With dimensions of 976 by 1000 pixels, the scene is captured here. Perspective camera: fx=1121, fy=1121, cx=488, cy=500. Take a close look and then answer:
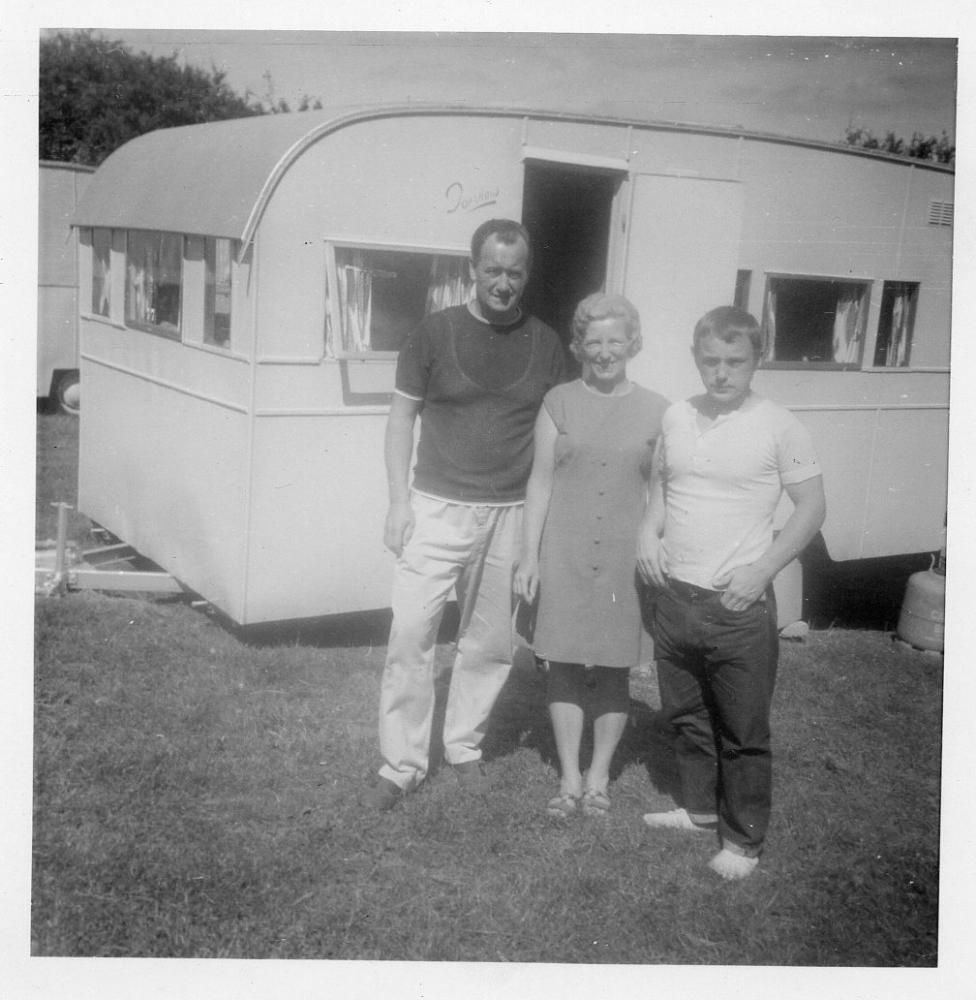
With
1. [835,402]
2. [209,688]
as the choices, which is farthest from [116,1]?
[835,402]

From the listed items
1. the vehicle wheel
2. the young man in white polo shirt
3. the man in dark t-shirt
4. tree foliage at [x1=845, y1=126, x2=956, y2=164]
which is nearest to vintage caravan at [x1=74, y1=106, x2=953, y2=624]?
tree foliage at [x1=845, y1=126, x2=956, y2=164]

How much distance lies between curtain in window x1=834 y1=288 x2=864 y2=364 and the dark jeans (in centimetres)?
331

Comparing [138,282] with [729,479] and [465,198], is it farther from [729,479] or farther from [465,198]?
[729,479]

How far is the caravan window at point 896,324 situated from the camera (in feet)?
21.1

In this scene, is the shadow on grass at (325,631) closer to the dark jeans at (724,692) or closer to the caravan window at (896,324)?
the dark jeans at (724,692)

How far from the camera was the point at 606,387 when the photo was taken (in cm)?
363

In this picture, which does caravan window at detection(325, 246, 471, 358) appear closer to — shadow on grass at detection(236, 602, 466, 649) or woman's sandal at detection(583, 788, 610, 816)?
shadow on grass at detection(236, 602, 466, 649)

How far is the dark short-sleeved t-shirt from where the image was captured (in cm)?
372

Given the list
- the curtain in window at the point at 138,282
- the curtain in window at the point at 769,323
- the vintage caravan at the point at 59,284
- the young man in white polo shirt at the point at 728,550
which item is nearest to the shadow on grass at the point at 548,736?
the young man in white polo shirt at the point at 728,550

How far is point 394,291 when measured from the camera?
531cm

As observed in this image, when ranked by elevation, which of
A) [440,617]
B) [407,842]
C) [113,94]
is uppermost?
[113,94]

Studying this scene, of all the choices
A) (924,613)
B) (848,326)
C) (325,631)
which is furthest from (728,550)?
(848,326)

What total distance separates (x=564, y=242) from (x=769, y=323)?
1.41 meters

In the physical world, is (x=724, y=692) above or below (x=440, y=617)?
below
